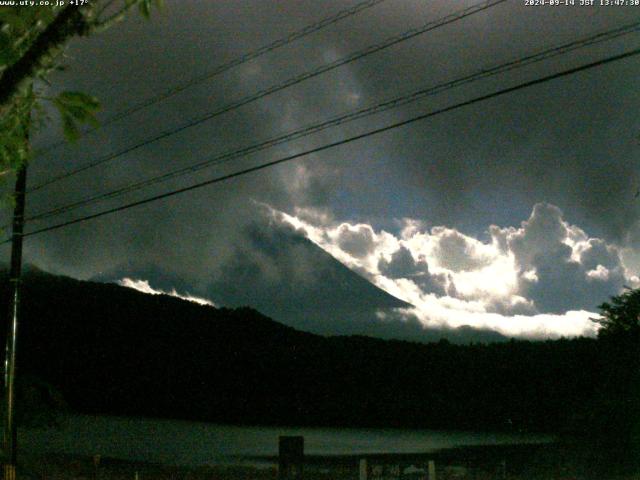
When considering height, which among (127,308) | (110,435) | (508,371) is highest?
(127,308)

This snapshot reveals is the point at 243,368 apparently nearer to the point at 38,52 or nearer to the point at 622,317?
the point at 622,317

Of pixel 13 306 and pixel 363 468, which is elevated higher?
pixel 13 306

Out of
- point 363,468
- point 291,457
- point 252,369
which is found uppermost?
point 252,369

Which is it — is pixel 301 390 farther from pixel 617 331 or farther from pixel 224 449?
pixel 617 331

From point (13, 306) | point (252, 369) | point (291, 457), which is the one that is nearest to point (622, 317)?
point (291, 457)

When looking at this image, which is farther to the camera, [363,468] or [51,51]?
[363,468]

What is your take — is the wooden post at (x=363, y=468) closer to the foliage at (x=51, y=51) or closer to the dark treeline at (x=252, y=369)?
the foliage at (x=51, y=51)

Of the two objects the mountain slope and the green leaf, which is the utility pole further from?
the mountain slope

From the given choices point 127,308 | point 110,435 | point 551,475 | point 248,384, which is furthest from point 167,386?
point 551,475
